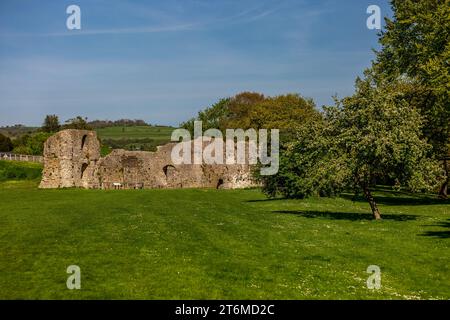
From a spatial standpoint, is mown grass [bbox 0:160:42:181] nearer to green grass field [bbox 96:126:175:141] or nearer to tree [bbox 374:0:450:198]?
tree [bbox 374:0:450:198]

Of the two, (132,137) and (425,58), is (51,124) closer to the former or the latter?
(132,137)

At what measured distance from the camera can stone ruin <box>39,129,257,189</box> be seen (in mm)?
61188

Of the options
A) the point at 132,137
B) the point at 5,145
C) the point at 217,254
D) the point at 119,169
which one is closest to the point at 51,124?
the point at 5,145

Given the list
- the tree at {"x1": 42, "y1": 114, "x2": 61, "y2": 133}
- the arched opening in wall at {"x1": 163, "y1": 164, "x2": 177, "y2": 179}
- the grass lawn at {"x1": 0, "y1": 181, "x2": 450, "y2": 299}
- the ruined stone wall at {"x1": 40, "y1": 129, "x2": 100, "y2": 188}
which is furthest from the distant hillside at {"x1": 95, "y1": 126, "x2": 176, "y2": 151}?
the grass lawn at {"x1": 0, "y1": 181, "x2": 450, "y2": 299}

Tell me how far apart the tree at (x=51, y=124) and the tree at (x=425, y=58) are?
91.8 meters

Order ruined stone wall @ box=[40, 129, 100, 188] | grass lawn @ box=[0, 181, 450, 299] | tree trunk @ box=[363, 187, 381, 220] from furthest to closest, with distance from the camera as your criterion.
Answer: ruined stone wall @ box=[40, 129, 100, 188] → tree trunk @ box=[363, 187, 381, 220] → grass lawn @ box=[0, 181, 450, 299]

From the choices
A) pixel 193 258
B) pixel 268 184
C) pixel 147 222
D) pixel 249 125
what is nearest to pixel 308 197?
pixel 268 184

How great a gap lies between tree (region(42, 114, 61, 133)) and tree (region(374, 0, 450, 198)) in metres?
91.8

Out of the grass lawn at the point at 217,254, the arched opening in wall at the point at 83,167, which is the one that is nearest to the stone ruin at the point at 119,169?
the arched opening in wall at the point at 83,167

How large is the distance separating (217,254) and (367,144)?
44.3ft

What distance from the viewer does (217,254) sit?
19.0m

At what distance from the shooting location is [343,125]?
102ft

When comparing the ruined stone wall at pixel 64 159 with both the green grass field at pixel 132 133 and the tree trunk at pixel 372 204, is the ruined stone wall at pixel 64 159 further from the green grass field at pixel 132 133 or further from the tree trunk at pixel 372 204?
the green grass field at pixel 132 133
